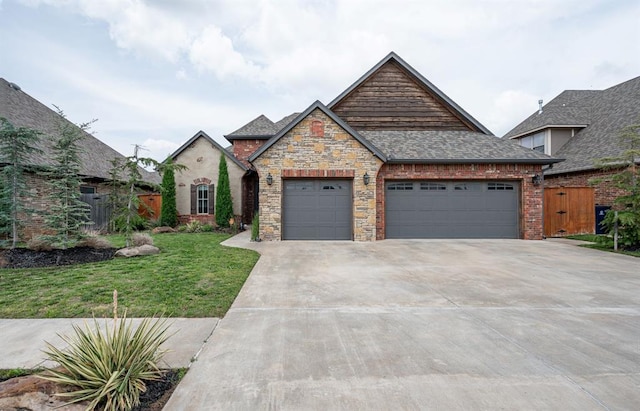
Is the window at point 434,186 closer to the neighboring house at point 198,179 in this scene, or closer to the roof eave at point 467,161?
the roof eave at point 467,161

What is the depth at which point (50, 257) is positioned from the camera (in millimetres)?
8312

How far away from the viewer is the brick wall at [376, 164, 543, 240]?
41.3 feet

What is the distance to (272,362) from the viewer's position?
123 inches

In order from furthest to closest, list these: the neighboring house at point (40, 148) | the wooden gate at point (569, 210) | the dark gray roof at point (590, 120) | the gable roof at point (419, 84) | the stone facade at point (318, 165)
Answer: the dark gray roof at point (590, 120), the gable roof at point (419, 84), the wooden gate at point (569, 210), the neighboring house at point (40, 148), the stone facade at point (318, 165)

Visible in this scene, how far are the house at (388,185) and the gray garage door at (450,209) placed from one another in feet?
0.14

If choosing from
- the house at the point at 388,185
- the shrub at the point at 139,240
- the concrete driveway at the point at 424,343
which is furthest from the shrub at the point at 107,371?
the house at the point at 388,185

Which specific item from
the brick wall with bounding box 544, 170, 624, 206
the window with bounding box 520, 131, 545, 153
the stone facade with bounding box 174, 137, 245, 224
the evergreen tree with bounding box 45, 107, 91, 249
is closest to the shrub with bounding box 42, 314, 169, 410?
the evergreen tree with bounding box 45, 107, 91, 249

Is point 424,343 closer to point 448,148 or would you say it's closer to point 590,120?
point 448,148

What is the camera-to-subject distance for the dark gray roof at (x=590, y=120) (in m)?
15.3

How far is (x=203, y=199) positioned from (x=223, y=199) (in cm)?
170

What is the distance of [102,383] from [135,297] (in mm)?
3049

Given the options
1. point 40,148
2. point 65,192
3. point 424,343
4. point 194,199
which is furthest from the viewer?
point 194,199

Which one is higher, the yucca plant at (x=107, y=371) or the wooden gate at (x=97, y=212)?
the wooden gate at (x=97, y=212)

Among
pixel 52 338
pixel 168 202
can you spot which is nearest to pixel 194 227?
pixel 168 202
